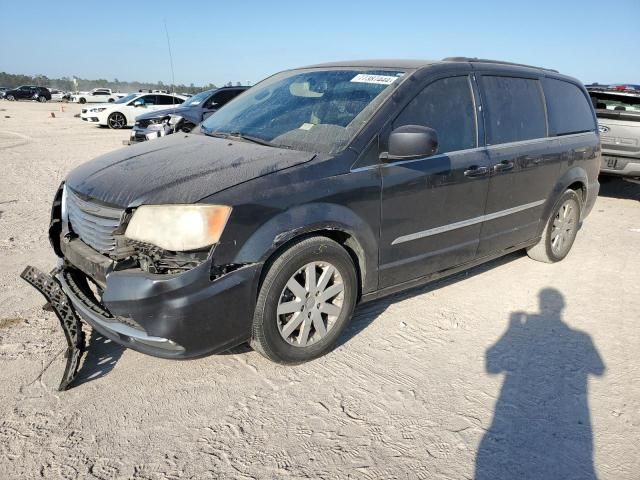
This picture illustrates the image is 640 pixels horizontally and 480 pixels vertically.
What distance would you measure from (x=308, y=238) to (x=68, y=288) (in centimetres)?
141

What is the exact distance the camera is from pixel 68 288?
285cm

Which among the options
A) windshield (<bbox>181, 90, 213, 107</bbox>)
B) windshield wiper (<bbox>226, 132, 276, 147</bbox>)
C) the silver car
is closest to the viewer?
windshield wiper (<bbox>226, 132, 276, 147</bbox>)

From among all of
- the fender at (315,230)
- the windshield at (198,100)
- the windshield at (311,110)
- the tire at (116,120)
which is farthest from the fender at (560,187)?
the tire at (116,120)

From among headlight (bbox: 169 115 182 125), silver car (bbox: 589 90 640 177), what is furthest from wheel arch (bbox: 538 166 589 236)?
headlight (bbox: 169 115 182 125)

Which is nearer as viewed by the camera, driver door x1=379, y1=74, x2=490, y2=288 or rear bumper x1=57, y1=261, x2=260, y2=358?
rear bumper x1=57, y1=261, x2=260, y2=358

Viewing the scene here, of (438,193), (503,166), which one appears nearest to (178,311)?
(438,193)

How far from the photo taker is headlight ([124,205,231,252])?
2.45 metres

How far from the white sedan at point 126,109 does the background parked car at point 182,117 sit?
730 cm

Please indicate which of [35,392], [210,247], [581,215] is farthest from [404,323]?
[581,215]

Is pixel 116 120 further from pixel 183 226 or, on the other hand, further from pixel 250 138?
pixel 183 226

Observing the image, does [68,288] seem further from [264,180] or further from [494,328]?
[494,328]

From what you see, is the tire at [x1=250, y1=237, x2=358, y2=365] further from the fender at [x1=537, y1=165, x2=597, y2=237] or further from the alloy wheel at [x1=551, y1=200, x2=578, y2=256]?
the alloy wheel at [x1=551, y1=200, x2=578, y2=256]

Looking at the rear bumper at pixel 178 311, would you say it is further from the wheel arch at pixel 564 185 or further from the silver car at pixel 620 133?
the silver car at pixel 620 133

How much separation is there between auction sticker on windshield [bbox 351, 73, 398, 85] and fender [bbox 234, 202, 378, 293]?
102 centimetres
